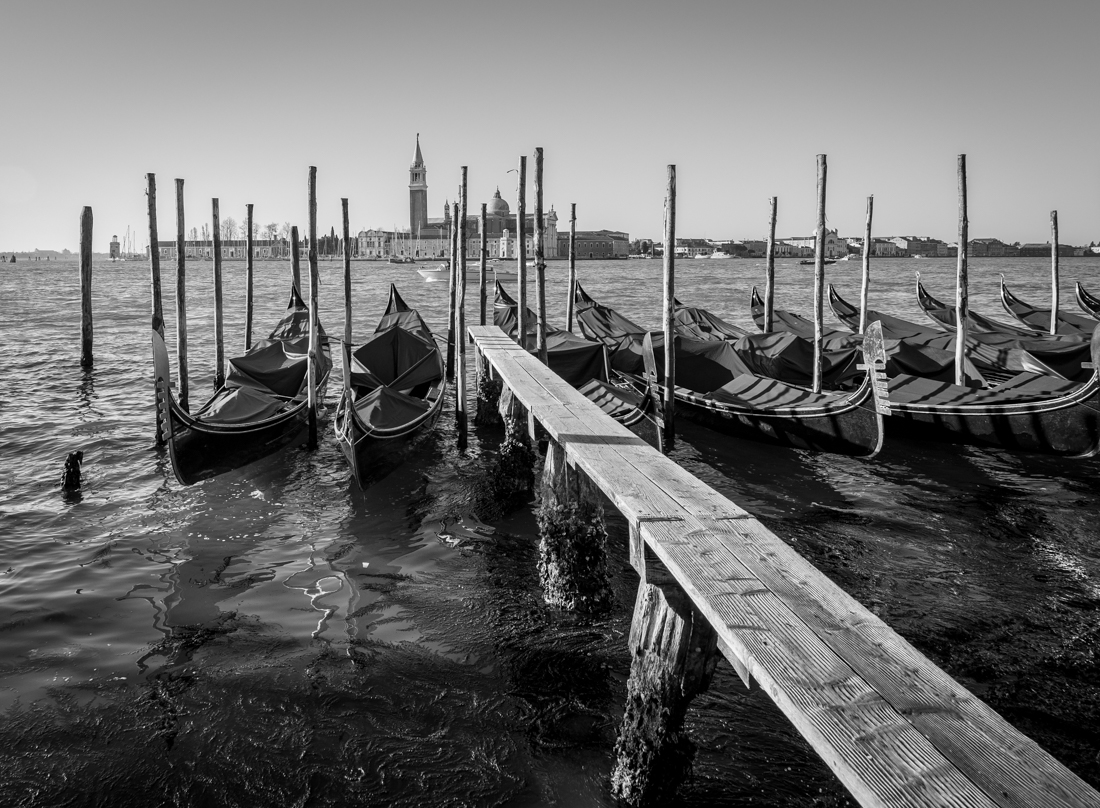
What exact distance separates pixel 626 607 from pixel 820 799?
1.29m

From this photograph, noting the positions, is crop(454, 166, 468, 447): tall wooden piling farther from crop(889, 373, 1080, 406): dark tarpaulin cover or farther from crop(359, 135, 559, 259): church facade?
crop(359, 135, 559, 259): church facade

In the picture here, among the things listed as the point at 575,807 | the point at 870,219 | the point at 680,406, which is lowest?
the point at 575,807

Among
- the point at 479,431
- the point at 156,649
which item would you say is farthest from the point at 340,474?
the point at 156,649

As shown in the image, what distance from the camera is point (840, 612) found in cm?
172

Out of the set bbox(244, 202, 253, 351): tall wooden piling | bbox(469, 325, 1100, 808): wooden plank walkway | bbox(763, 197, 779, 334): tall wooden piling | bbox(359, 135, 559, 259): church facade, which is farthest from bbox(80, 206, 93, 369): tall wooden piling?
bbox(359, 135, 559, 259): church facade

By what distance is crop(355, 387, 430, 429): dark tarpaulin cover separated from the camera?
5.40 meters

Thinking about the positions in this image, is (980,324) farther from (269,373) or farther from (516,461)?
(269,373)

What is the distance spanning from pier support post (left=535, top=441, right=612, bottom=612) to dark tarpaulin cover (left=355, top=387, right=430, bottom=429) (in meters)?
2.07

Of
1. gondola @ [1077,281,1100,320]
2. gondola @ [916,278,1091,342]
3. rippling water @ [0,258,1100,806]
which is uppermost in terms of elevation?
gondola @ [1077,281,1100,320]

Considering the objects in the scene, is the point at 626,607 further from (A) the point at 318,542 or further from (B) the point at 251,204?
(B) the point at 251,204

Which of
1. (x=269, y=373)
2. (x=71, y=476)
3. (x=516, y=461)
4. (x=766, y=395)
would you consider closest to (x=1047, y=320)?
(x=766, y=395)

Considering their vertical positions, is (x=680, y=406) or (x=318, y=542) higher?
(x=680, y=406)

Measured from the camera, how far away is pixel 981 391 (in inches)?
232

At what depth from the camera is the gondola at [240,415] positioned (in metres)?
4.88
